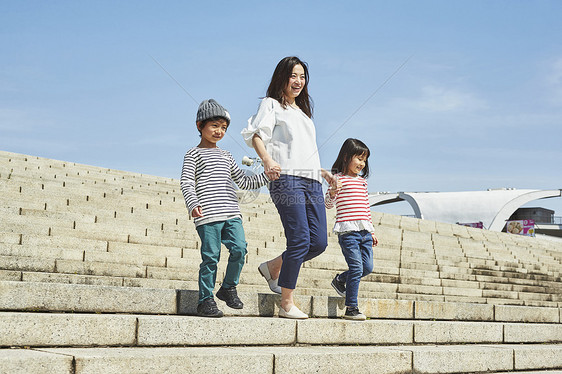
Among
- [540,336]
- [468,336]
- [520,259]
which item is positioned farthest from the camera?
[520,259]

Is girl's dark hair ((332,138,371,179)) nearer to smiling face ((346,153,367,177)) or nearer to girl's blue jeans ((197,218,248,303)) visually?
smiling face ((346,153,367,177))

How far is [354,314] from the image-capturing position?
4.40 meters

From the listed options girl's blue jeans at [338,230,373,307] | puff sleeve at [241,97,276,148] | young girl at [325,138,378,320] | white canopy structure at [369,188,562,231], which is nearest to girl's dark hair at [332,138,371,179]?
young girl at [325,138,378,320]

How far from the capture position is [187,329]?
338 cm

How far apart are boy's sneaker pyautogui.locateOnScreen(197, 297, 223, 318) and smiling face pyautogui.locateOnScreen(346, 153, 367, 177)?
1.73 metres

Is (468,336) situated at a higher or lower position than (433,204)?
lower

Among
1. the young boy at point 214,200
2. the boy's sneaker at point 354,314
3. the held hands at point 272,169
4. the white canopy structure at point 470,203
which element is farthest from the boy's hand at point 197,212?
the white canopy structure at point 470,203

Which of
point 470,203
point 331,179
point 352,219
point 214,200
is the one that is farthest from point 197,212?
point 470,203

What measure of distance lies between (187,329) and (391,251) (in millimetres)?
6253

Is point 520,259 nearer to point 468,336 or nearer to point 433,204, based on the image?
point 468,336

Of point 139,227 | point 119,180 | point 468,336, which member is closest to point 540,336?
point 468,336

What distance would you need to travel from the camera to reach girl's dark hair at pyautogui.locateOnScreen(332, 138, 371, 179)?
15.7 ft

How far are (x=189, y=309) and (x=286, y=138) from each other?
1.31 metres

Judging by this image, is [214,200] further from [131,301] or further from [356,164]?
[356,164]
